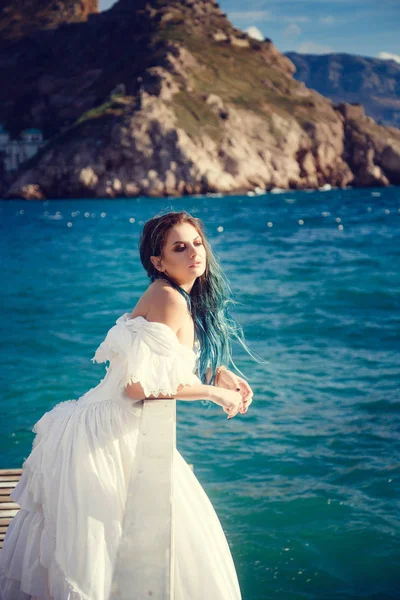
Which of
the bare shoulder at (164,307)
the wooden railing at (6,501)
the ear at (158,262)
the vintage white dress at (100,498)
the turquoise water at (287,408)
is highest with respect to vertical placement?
the ear at (158,262)

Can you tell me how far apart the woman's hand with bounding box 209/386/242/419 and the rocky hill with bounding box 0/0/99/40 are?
191036 mm

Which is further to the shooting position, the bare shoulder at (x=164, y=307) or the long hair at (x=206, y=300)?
the long hair at (x=206, y=300)

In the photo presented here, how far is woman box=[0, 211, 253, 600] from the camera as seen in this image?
2375 mm

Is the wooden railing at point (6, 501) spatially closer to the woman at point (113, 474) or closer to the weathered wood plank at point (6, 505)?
the weathered wood plank at point (6, 505)

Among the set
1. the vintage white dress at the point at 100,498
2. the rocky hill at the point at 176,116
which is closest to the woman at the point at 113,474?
the vintage white dress at the point at 100,498

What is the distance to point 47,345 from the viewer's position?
13234mm

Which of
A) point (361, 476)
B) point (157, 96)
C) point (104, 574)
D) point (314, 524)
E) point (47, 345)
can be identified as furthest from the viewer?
point (157, 96)

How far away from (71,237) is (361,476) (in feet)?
104

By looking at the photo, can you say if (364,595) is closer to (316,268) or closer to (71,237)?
(316,268)

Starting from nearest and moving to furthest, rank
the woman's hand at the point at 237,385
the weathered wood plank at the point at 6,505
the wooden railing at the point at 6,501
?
the woman's hand at the point at 237,385 < the wooden railing at the point at 6,501 < the weathered wood plank at the point at 6,505

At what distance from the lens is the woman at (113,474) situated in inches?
93.5

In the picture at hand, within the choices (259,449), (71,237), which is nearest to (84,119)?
(71,237)

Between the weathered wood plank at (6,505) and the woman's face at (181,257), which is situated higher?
the woman's face at (181,257)

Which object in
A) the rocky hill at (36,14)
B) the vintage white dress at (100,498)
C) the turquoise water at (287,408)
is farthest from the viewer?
the rocky hill at (36,14)
